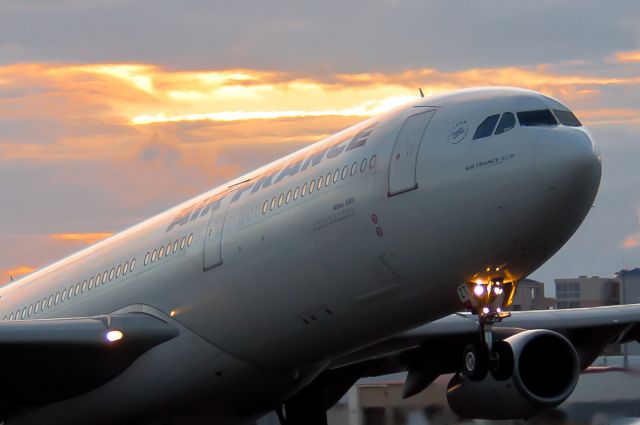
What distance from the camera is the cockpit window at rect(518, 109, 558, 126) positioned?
17.4 meters

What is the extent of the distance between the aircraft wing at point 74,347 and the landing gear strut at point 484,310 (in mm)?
5016

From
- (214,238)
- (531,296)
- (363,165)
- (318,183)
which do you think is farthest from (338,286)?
(531,296)

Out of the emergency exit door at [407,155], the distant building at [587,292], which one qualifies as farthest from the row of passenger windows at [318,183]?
the distant building at [587,292]

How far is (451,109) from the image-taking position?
18391 mm

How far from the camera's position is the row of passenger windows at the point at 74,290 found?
2355cm

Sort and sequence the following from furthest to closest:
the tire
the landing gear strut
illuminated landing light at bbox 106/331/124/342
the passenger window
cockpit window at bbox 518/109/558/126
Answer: illuminated landing light at bbox 106/331/124/342
the passenger window
the tire
the landing gear strut
cockpit window at bbox 518/109/558/126

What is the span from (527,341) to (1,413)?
8.31m

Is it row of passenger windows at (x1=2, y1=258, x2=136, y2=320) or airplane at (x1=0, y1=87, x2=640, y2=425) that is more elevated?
row of passenger windows at (x1=2, y1=258, x2=136, y2=320)

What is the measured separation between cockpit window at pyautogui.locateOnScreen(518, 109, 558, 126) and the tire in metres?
2.93

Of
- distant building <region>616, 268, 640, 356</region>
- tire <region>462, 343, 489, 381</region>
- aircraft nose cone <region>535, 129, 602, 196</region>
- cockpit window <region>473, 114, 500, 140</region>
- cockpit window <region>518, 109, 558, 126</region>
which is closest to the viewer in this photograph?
aircraft nose cone <region>535, 129, 602, 196</region>

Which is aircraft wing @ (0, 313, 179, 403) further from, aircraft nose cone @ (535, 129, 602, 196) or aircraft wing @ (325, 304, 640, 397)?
aircraft nose cone @ (535, 129, 602, 196)

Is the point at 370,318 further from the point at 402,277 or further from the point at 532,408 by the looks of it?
the point at 532,408

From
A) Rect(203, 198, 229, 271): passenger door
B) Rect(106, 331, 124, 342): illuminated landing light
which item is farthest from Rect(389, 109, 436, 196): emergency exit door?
Rect(106, 331, 124, 342): illuminated landing light

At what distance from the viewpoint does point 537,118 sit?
57.4 ft
